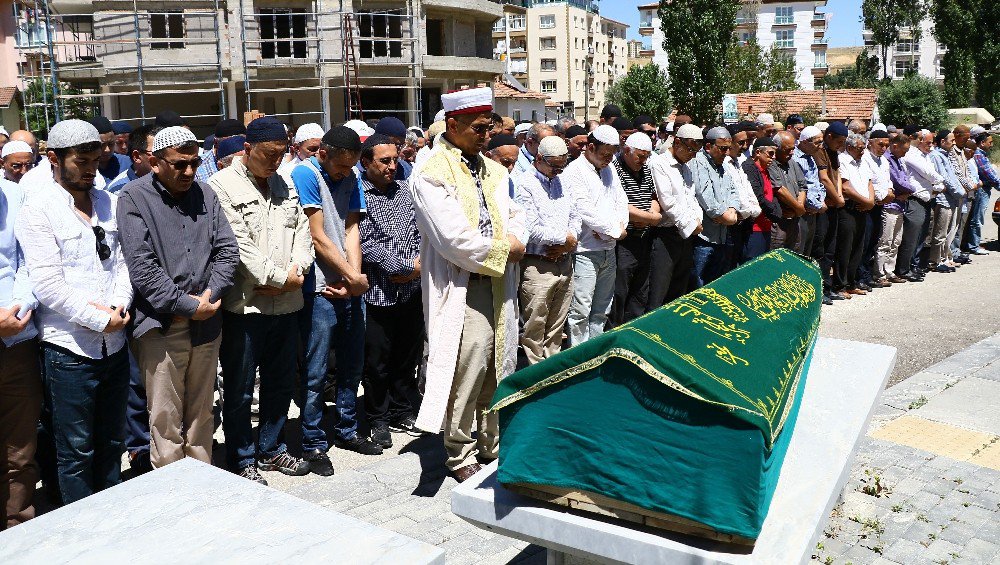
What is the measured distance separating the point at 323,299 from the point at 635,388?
283 centimetres

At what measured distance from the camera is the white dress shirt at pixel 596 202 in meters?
6.74

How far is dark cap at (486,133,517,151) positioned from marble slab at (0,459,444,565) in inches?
182

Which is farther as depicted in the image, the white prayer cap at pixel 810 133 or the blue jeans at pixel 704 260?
the white prayer cap at pixel 810 133

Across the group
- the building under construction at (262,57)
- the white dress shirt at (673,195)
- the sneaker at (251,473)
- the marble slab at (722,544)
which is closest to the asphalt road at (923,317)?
the white dress shirt at (673,195)

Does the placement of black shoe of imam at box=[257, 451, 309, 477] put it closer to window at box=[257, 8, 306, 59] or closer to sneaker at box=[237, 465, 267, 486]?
sneaker at box=[237, 465, 267, 486]

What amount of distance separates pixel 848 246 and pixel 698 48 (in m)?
25.3

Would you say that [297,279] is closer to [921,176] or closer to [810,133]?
[810,133]

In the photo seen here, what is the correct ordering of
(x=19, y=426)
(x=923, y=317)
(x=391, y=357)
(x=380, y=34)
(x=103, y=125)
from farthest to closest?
(x=380, y=34)
(x=923, y=317)
(x=103, y=125)
(x=391, y=357)
(x=19, y=426)

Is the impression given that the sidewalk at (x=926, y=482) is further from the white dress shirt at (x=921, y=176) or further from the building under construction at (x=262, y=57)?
the building under construction at (x=262, y=57)

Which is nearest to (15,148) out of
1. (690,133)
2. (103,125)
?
(103,125)

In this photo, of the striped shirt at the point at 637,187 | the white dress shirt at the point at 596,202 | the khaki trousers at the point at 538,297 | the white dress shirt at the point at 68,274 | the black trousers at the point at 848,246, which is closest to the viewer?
the white dress shirt at the point at 68,274

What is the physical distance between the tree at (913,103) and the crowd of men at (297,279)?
39.3m

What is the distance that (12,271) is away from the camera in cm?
414

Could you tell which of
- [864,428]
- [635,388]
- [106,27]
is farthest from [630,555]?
[106,27]
